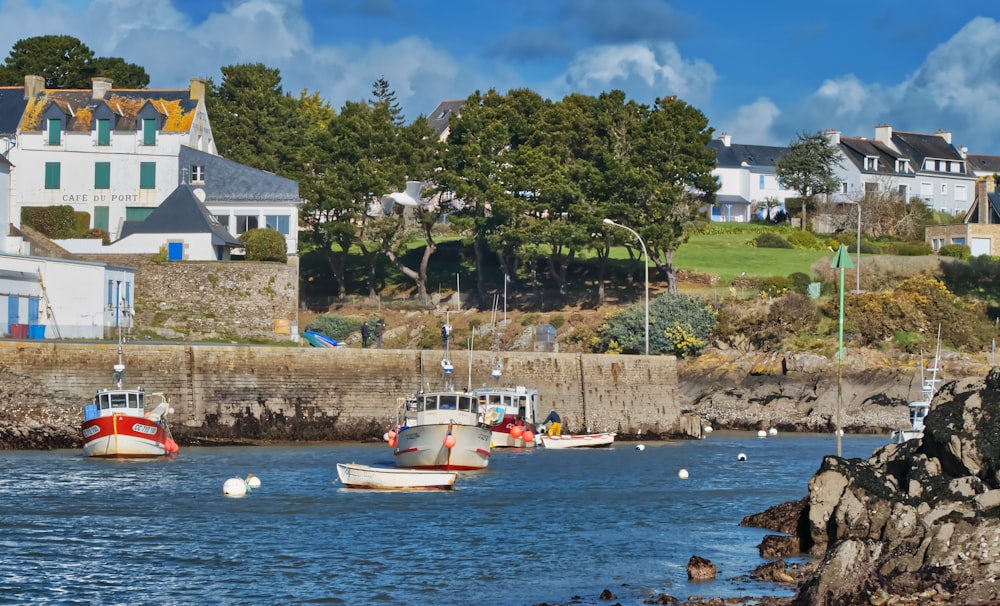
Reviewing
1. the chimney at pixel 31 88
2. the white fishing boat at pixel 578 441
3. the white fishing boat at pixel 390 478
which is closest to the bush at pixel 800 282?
the white fishing boat at pixel 578 441

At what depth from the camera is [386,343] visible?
241 ft

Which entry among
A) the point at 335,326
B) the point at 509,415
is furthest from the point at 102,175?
the point at 509,415

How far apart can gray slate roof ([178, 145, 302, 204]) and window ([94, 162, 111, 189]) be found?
349 centimetres

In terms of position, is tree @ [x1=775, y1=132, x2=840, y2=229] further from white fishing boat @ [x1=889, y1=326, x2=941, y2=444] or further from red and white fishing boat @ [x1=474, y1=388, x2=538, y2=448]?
red and white fishing boat @ [x1=474, y1=388, x2=538, y2=448]

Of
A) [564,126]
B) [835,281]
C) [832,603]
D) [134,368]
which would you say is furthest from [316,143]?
[832,603]

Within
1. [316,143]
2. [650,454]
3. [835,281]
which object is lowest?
[650,454]

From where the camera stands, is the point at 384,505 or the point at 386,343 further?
the point at 386,343

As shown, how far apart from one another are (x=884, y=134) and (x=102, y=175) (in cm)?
7057

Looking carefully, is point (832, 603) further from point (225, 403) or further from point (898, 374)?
point (898, 374)

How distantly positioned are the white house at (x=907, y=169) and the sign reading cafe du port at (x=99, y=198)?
57.0 meters

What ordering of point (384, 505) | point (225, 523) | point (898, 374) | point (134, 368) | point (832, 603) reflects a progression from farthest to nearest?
point (898, 374) < point (134, 368) < point (384, 505) < point (225, 523) < point (832, 603)

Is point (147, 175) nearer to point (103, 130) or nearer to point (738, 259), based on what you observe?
point (103, 130)

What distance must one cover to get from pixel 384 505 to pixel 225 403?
1643cm

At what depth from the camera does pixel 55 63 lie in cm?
9075
